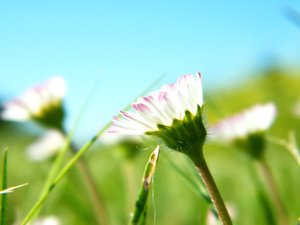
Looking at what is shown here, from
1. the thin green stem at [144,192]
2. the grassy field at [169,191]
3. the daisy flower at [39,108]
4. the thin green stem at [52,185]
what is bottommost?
the grassy field at [169,191]

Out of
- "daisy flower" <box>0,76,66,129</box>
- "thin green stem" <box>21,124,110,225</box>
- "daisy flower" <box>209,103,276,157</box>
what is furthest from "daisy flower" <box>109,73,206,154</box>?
"daisy flower" <box>0,76,66,129</box>

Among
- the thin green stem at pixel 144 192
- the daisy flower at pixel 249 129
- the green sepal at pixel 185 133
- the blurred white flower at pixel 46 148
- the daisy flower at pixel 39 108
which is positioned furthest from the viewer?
the blurred white flower at pixel 46 148

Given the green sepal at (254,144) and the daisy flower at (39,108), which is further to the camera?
the daisy flower at (39,108)

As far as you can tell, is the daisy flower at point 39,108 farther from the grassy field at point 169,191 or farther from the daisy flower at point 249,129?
the daisy flower at point 249,129

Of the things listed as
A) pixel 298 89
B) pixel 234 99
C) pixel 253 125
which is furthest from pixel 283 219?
pixel 234 99

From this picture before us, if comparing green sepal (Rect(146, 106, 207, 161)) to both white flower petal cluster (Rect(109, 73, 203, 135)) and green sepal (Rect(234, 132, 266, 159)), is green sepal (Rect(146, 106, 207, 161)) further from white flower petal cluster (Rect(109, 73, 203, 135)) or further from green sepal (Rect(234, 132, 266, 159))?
green sepal (Rect(234, 132, 266, 159))

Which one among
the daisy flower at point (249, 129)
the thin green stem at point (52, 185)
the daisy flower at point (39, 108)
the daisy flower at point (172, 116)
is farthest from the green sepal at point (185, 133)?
the daisy flower at point (39, 108)

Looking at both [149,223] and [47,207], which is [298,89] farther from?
[47,207]
